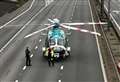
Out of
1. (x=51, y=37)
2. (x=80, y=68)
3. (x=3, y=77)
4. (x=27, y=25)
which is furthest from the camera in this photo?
(x=27, y=25)

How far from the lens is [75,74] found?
38.5 m

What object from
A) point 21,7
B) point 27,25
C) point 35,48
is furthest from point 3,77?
point 21,7

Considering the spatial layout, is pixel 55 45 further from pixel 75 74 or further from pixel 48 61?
pixel 75 74

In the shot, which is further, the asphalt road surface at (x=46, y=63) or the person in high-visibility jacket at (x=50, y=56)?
the person in high-visibility jacket at (x=50, y=56)

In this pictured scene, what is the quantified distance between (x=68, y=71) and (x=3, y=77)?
6.16 meters

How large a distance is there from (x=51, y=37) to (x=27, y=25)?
28.0 m

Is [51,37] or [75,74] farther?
[51,37]

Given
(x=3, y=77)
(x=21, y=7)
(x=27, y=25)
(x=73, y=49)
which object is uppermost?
(x=3, y=77)

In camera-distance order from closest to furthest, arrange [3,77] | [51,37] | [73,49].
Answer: [3,77] → [51,37] → [73,49]

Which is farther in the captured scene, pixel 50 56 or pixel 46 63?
pixel 46 63

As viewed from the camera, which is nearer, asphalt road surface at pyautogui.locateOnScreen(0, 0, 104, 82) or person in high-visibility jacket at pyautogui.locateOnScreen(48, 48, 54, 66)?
asphalt road surface at pyautogui.locateOnScreen(0, 0, 104, 82)

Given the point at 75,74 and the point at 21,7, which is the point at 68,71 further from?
the point at 21,7

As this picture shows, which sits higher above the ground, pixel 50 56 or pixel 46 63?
pixel 50 56

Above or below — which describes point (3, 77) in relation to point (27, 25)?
above
